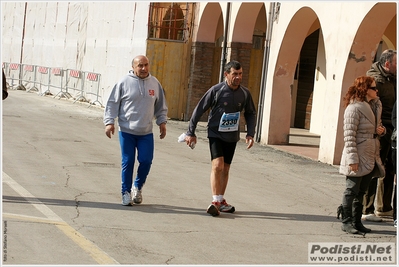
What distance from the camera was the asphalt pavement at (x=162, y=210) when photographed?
7.74 m

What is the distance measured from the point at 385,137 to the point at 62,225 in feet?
12.8

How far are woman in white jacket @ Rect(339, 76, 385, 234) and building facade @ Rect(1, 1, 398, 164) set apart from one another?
5.89 meters

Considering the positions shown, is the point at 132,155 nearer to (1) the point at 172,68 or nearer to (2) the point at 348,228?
(2) the point at 348,228

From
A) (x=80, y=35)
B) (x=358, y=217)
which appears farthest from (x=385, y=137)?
(x=80, y=35)

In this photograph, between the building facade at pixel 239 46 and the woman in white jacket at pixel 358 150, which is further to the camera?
the building facade at pixel 239 46

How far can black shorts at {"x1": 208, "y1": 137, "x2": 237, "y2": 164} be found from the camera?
10195 millimetres

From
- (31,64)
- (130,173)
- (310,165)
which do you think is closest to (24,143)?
(310,165)

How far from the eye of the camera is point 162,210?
397 inches

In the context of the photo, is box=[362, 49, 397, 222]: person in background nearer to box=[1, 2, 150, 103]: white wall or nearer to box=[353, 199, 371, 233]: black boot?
box=[353, 199, 371, 233]: black boot

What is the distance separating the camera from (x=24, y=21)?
140ft

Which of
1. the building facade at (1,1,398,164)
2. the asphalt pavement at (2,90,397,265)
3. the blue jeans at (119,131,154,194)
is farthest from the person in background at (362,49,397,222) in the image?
the building facade at (1,1,398,164)

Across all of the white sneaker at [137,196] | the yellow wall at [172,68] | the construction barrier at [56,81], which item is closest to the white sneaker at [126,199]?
the white sneaker at [137,196]

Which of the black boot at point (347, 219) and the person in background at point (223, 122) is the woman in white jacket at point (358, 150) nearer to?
the black boot at point (347, 219)

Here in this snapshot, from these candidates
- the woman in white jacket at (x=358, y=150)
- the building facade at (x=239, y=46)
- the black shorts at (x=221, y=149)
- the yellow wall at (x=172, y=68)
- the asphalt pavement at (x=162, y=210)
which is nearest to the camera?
the asphalt pavement at (x=162, y=210)
